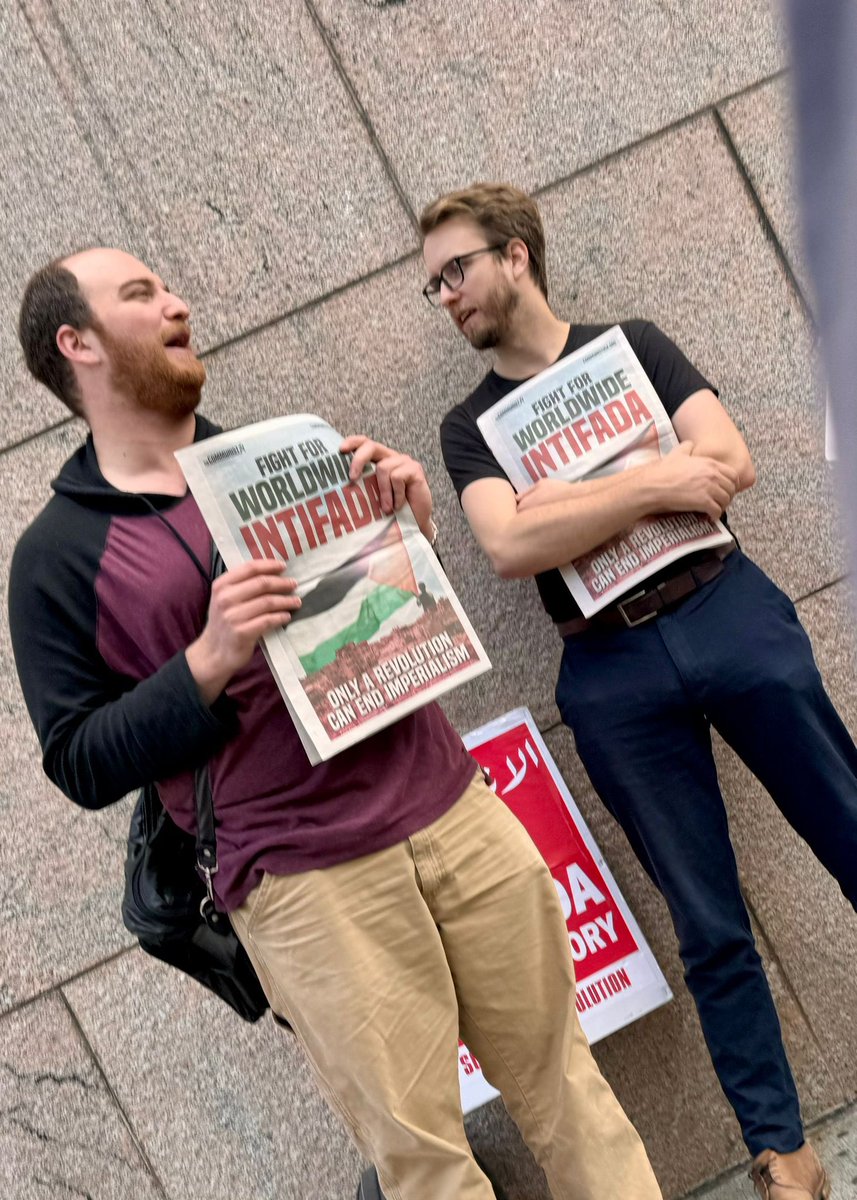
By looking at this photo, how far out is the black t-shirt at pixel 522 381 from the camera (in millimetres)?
2607

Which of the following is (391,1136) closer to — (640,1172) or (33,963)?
(640,1172)

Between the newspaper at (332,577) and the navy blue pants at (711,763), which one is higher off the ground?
the newspaper at (332,577)

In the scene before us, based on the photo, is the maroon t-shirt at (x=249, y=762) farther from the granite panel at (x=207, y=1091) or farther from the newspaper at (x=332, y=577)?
the granite panel at (x=207, y=1091)

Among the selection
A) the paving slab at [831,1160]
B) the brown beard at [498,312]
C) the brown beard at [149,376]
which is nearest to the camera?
the brown beard at [149,376]

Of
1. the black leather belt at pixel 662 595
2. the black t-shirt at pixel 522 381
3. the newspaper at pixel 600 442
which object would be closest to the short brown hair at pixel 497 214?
the black t-shirt at pixel 522 381

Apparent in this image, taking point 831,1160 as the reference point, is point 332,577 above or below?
above

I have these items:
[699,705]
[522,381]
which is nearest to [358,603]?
[699,705]

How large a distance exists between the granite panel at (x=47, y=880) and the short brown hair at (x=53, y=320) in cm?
103

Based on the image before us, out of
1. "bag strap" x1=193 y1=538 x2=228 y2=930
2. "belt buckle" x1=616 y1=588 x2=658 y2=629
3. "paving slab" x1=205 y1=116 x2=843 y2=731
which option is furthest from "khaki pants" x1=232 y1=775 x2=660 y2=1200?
"paving slab" x1=205 y1=116 x2=843 y2=731

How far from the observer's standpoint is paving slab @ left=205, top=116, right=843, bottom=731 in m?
3.06

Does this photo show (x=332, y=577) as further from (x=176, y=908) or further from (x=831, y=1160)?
(x=831, y=1160)

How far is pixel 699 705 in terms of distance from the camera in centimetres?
249

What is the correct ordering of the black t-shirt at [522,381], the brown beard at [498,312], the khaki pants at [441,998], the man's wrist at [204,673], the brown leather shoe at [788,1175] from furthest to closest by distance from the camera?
the brown beard at [498,312] < the black t-shirt at [522,381] < the brown leather shoe at [788,1175] < the khaki pants at [441,998] < the man's wrist at [204,673]

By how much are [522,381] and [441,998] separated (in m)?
1.52
